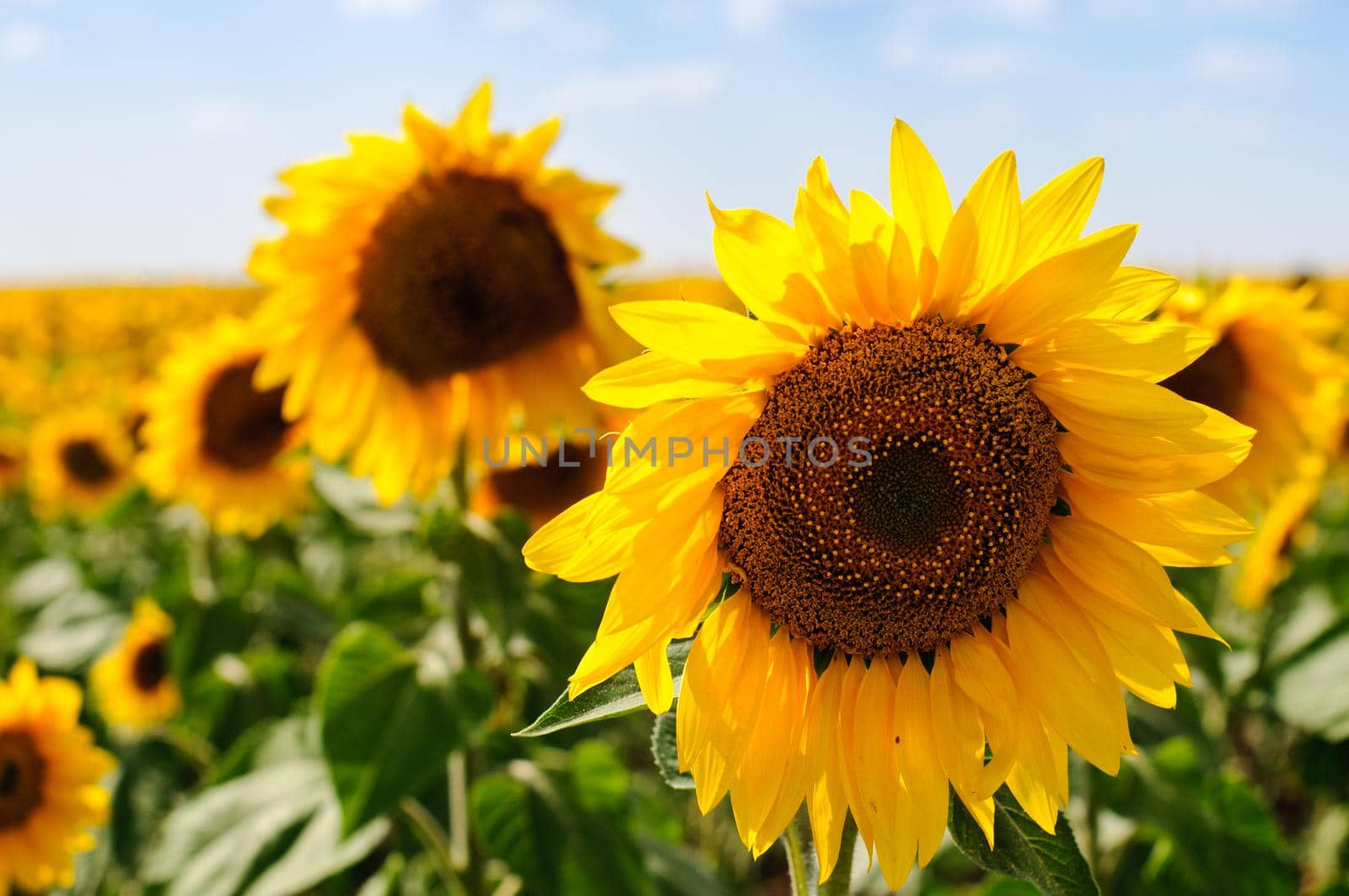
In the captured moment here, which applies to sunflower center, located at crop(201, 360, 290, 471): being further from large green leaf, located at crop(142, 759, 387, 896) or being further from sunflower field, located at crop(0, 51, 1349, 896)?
large green leaf, located at crop(142, 759, 387, 896)

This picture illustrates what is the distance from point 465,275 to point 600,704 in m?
1.85

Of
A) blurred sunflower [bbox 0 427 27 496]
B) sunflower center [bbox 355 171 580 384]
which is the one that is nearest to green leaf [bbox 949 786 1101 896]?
sunflower center [bbox 355 171 580 384]

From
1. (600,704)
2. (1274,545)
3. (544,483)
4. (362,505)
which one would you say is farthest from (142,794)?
(1274,545)

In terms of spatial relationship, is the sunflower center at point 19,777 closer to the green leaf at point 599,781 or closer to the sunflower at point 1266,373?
the green leaf at point 599,781

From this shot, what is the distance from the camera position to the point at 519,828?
276 centimetres

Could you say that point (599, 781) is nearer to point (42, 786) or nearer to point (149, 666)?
point (42, 786)

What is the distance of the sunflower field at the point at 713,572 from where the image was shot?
4.46 feet

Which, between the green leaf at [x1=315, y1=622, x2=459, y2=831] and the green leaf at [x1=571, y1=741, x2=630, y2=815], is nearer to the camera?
the green leaf at [x1=315, y1=622, x2=459, y2=831]

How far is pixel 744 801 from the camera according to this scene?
1419 mm

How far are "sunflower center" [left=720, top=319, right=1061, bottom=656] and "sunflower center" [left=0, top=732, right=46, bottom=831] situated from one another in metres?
3.30

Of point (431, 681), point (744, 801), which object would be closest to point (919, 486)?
point (744, 801)

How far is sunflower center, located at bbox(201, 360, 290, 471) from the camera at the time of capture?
488 cm

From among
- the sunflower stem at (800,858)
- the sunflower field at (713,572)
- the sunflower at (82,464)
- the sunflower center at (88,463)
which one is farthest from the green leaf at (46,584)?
the sunflower stem at (800,858)

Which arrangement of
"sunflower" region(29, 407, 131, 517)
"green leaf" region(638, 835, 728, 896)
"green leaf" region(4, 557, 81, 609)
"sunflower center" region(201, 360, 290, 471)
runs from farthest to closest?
"sunflower" region(29, 407, 131, 517) < "green leaf" region(4, 557, 81, 609) < "sunflower center" region(201, 360, 290, 471) < "green leaf" region(638, 835, 728, 896)
